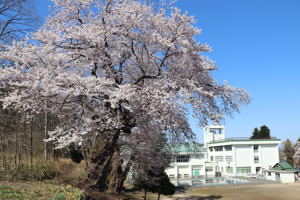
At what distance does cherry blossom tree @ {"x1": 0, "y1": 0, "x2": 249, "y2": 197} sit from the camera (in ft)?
32.2

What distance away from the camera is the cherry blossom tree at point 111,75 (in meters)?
9.81

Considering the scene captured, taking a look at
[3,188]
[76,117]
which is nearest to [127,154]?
[76,117]

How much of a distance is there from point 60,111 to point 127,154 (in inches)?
222

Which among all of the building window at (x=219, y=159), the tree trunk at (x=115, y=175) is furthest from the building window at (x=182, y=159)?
the tree trunk at (x=115, y=175)

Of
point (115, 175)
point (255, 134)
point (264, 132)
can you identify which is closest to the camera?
point (115, 175)

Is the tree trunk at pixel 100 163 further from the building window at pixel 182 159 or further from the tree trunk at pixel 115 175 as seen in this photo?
the building window at pixel 182 159

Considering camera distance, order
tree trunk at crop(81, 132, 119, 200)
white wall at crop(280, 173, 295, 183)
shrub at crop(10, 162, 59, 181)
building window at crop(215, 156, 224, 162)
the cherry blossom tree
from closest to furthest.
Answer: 1. the cherry blossom tree
2. tree trunk at crop(81, 132, 119, 200)
3. shrub at crop(10, 162, 59, 181)
4. white wall at crop(280, 173, 295, 183)
5. building window at crop(215, 156, 224, 162)

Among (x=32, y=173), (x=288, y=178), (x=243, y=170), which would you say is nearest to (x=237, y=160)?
(x=243, y=170)

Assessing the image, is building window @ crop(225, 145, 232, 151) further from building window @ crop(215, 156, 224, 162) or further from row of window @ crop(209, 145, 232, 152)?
building window @ crop(215, 156, 224, 162)

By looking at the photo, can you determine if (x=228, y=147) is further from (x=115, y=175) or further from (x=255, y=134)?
(x=115, y=175)

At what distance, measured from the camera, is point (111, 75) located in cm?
1152

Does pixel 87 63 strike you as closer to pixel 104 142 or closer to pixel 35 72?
pixel 35 72

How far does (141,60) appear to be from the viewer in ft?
39.0

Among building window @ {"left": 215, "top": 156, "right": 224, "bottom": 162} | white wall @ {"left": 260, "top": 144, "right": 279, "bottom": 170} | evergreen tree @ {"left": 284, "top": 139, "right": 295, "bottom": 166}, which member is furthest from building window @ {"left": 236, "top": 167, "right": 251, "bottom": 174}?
evergreen tree @ {"left": 284, "top": 139, "right": 295, "bottom": 166}
